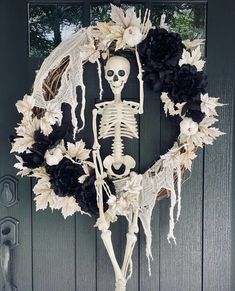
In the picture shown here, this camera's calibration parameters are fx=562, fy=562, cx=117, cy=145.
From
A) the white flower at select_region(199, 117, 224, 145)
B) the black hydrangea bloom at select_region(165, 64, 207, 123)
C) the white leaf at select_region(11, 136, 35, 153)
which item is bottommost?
the white leaf at select_region(11, 136, 35, 153)

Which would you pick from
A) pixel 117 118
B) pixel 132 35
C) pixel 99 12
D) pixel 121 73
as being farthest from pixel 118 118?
pixel 99 12

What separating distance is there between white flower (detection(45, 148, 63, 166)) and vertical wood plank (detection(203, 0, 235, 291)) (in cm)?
46

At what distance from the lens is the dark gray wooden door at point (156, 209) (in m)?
1.69

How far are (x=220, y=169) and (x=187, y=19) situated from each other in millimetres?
467

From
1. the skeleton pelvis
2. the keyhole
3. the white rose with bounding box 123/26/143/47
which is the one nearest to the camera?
the white rose with bounding box 123/26/143/47

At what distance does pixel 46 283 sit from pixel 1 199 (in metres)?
0.29

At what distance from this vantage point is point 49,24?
1.71 m

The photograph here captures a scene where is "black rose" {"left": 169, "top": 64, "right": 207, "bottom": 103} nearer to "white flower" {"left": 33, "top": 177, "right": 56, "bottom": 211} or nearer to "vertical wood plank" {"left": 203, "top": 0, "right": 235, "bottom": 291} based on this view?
"vertical wood plank" {"left": 203, "top": 0, "right": 235, "bottom": 291}

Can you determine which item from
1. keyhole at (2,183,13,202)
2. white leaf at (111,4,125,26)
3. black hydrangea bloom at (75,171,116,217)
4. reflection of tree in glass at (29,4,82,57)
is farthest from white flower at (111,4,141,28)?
keyhole at (2,183,13,202)

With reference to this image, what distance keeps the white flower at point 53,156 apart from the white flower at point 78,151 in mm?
34

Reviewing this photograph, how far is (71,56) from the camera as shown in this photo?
1.56 metres

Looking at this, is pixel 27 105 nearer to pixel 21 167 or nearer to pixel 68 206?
pixel 21 167

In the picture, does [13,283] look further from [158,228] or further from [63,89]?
[63,89]

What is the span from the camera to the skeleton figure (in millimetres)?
1575
